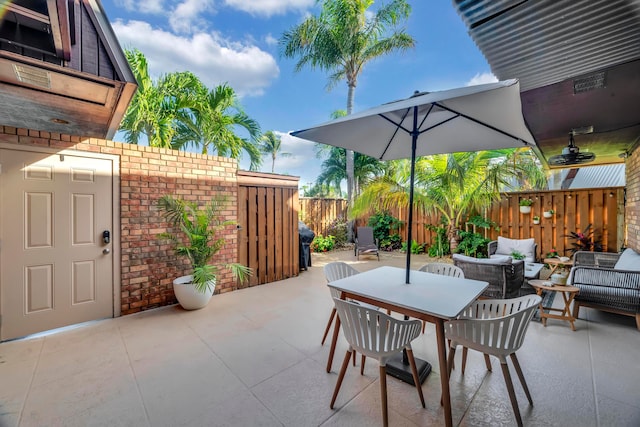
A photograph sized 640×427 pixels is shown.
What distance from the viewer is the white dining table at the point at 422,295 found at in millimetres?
1669

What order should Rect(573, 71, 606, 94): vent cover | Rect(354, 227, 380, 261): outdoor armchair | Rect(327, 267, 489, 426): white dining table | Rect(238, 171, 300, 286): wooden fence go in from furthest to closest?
Rect(354, 227, 380, 261): outdoor armchair < Rect(238, 171, 300, 286): wooden fence < Rect(573, 71, 606, 94): vent cover < Rect(327, 267, 489, 426): white dining table

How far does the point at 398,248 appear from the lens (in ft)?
30.6

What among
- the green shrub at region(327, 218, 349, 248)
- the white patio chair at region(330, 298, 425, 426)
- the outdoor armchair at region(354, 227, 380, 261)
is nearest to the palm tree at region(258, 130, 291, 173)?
the green shrub at region(327, 218, 349, 248)

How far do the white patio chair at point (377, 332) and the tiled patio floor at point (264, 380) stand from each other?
447 millimetres

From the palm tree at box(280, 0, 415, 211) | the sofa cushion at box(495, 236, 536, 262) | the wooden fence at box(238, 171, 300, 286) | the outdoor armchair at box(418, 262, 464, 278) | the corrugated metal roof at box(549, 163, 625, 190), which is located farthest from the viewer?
the corrugated metal roof at box(549, 163, 625, 190)

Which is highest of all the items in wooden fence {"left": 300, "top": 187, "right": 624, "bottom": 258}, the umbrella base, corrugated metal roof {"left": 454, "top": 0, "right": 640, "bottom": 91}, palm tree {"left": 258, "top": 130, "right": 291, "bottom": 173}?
palm tree {"left": 258, "top": 130, "right": 291, "bottom": 173}

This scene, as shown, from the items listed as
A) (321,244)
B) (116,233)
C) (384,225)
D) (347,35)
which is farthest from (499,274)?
(347,35)

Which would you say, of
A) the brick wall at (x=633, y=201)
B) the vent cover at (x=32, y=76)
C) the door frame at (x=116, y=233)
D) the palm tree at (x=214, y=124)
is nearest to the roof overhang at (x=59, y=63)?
the vent cover at (x=32, y=76)

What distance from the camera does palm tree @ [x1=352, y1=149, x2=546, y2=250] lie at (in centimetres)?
600

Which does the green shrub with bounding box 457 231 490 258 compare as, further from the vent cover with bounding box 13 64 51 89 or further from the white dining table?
the vent cover with bounding box 13 64 51 89

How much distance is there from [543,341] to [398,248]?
6471 millimetres

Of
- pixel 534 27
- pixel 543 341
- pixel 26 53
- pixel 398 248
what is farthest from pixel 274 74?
pixel 543 341

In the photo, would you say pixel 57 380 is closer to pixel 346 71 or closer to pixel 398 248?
pixel 398 248

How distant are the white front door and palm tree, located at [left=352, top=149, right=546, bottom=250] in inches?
202
